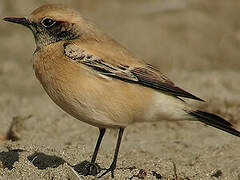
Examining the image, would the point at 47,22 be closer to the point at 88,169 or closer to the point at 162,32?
the point at 88,169

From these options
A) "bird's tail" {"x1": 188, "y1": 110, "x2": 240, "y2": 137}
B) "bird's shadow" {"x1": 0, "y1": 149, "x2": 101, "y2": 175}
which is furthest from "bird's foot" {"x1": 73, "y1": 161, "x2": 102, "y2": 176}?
"bird's tail" {"x1": 188, "y1": 110, "x2": 240, "y2": 137}

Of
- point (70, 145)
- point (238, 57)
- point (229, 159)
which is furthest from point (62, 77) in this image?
point (238, 57)

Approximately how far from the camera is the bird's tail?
22.3 ft

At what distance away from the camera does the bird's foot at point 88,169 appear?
6.80m

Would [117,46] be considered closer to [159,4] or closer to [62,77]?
[62,77]

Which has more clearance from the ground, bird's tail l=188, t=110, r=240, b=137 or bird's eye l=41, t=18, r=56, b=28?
bird's eye l=41, t=18, r=56, b=28

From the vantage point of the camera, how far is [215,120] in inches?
269

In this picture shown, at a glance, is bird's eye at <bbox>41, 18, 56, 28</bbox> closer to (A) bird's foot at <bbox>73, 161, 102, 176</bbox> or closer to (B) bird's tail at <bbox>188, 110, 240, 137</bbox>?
(A) bird's foot at <bbox>73, 161, 102, 176</bbox>

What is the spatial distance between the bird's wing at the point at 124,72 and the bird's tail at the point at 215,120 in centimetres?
31

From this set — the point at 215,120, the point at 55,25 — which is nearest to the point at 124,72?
the point at 55,25

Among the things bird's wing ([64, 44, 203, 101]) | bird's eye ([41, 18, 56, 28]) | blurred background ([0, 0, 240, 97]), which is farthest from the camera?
blurred background ([0, 0, 240, 97])

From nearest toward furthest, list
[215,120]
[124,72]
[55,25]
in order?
[124,72] → [215,120] → [55,25]

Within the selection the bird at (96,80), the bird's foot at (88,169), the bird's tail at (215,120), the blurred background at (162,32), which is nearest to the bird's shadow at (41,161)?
the bird's foot at (88,169)

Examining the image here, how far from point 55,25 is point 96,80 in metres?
0.89
